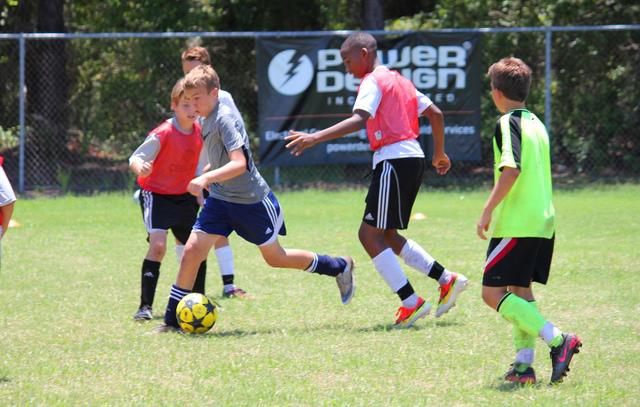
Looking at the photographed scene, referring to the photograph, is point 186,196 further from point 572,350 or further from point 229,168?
point 572,350

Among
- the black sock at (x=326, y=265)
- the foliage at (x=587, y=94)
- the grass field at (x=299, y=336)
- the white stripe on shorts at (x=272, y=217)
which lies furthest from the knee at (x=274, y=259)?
the foliage at (x=587, y=94)

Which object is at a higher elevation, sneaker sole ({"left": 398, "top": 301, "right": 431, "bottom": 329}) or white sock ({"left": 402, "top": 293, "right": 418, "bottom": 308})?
white sock ({"left": 402, "top": 293, "right": 418, "bottom": 308})

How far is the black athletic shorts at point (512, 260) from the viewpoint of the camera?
514 cm

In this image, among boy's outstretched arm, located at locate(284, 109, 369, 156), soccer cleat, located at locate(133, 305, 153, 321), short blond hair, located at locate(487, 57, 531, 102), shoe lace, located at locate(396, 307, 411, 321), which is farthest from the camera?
soccer cleat, located at locate(133, 305, 153, 321)

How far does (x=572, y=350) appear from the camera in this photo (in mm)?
5074

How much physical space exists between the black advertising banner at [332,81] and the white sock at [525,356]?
10.8 metres

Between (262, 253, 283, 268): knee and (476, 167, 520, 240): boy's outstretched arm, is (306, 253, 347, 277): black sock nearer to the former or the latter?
(262, 253, 283, 268): knee

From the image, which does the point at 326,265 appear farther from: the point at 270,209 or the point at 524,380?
the point at 524,380

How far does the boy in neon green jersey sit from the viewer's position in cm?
508

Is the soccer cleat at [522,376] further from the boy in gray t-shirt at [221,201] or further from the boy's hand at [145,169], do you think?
the boy's hand at [145,169]

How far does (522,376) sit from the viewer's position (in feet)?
16.9

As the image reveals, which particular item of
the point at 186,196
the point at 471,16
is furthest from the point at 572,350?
the point at 471,16

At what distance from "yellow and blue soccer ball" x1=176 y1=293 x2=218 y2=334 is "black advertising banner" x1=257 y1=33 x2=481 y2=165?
9.44m

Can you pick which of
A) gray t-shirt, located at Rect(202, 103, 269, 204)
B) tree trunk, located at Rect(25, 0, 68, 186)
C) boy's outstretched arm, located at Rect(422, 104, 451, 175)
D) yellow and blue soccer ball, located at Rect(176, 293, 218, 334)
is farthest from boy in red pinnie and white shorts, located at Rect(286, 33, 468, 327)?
tree trunk, located at Rect(25, 0, 68, 186)
